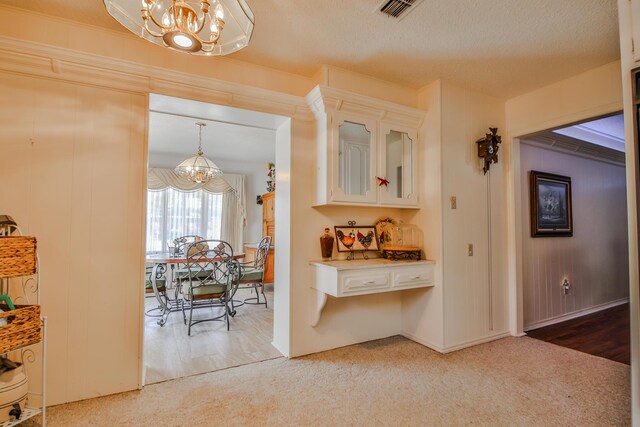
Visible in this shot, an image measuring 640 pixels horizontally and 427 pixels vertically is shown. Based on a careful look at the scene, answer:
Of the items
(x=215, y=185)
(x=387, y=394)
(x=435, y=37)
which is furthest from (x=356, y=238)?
(x=215, y=185)

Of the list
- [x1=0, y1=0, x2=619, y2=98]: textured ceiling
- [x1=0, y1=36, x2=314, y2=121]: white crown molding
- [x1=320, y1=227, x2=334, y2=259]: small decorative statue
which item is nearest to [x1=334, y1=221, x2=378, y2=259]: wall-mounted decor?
[x1=320, y1=227, x2=334, y2=259]: small decorative statue

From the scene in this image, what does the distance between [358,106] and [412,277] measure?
5.15 ft

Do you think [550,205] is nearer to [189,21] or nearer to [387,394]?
[387,394]

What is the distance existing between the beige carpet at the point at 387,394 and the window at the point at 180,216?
4.00m

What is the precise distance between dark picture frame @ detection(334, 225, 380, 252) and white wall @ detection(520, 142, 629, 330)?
1928 millimetres

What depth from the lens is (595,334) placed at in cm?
339

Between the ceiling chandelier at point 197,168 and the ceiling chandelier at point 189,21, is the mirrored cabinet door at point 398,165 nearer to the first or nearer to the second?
the ceiling chandelier at point 189,21

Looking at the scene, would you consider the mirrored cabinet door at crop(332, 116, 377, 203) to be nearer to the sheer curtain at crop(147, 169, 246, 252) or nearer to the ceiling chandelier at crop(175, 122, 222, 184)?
the ceiling chandelier at crop(175, 122, 222, 184)

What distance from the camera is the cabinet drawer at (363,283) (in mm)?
2479

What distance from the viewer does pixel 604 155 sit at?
444 cm

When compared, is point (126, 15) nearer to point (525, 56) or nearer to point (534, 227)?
point (525, 56)

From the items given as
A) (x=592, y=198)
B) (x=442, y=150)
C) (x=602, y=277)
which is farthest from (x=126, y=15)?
(x=602, y=277)

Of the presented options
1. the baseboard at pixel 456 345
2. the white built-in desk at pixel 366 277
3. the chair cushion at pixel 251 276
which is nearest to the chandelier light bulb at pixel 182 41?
the white built-in desk at pixel 366 277

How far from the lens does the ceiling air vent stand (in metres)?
1.94
